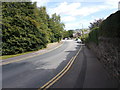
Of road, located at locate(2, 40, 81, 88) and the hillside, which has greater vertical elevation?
the hillside

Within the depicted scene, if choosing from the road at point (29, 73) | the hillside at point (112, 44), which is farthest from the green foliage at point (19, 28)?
the hillside at point (112, 44)

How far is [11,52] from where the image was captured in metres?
23.8

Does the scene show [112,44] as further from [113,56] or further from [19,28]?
[19,28]

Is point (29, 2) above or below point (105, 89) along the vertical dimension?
above

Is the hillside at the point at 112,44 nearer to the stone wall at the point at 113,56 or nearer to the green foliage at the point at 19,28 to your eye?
the stone wall at the point at 113,56

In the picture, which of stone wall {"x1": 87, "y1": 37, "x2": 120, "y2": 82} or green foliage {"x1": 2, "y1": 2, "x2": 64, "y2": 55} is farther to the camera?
green foliage {"x1": 2, "y1": 2, "x2": 64, "y2": 55}

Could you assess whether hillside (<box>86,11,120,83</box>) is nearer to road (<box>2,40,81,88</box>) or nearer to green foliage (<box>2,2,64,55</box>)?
road (<box>2,40,81,88</box>)

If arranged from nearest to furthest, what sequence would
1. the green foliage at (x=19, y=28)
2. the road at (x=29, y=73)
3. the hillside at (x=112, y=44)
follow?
the hillside at (x=112, y=44) → the road at (x=29, y=73) → the green foliage at (x=19, y=28)

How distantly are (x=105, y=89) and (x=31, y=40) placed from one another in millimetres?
22007

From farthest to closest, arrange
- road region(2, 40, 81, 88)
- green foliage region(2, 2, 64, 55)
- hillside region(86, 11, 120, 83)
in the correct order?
green foliage region(2, 2, 64, 55) → road region(2, 40, 81, 88) → hillside region(86, 11, 120, 83)

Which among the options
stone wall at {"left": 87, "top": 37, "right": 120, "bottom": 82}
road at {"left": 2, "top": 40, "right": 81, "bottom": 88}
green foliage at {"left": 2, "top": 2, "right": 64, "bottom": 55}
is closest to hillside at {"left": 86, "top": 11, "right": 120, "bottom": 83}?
stone wall at {"left": 87, "top": 37, "right": 120, "bottom": 82}

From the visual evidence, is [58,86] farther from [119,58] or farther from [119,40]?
[119,40]

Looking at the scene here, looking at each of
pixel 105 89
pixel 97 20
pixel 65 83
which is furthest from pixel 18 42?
pixel 97 20

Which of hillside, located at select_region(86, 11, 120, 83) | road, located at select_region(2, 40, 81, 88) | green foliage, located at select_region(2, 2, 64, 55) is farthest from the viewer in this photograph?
green foliage, located at select_region(2, 2, 64, 55)
